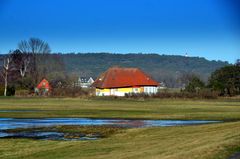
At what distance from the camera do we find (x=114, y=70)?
118500 millimetres

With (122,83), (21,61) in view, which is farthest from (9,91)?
(21,61)

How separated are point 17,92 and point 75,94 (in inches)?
633

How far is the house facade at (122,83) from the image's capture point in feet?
369

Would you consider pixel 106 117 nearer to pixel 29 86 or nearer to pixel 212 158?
pixel 212 158

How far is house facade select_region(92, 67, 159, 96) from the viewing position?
4424 inches

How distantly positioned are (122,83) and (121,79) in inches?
56.1

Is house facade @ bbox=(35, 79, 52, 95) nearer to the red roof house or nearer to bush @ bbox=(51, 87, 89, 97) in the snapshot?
the red roof house

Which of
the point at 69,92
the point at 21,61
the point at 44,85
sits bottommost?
the point at 69,92

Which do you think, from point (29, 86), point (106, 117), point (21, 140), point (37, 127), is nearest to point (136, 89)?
point (29, 86)

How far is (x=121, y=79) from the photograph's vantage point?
11544 cm

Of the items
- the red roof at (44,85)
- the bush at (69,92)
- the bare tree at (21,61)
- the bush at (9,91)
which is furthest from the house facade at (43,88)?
the bare tree at (21,61)

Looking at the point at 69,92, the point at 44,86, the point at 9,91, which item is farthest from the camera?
the point at 44,86

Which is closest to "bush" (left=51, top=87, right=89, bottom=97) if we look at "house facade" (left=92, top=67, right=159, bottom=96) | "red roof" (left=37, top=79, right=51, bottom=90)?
"red roof" (left=37, top=79, right=51, bottom=90)

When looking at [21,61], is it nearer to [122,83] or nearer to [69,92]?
[122,83]
